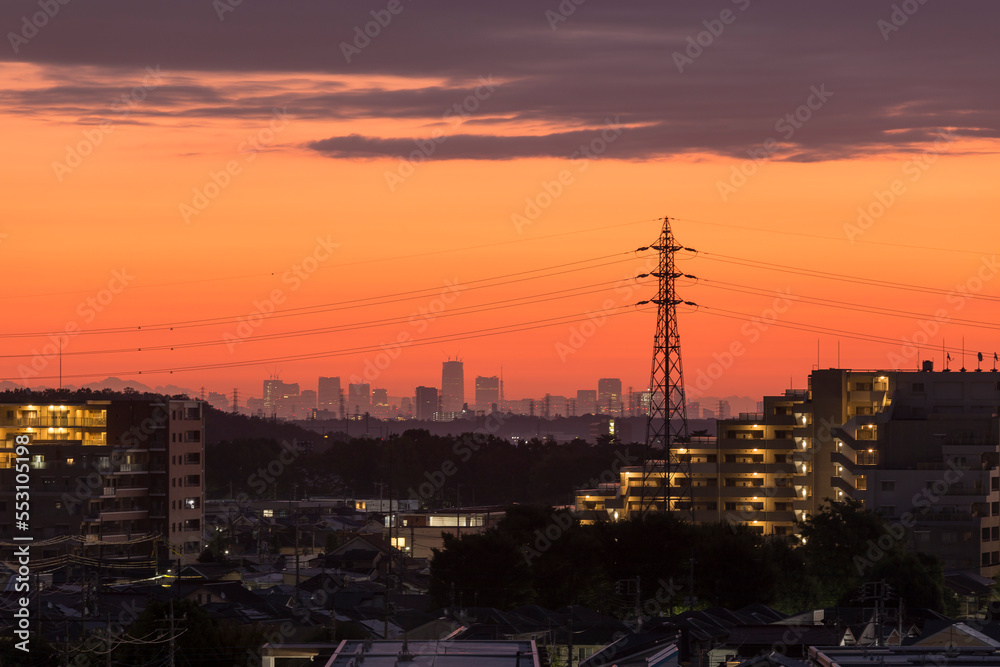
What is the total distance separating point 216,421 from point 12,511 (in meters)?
86.1

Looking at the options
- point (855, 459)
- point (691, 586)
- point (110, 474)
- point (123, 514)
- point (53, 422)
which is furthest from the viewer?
point (53, 422)

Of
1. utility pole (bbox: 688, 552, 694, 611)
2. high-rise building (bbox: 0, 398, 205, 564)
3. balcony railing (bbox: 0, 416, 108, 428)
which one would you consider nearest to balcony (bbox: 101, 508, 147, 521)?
high-rise building (bbox: 0, 398, 205, 564)

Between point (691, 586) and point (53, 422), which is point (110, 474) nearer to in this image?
point (53, 422)

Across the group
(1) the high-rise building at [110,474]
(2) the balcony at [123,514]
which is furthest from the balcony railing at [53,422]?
(2) the balcony at [123,514]

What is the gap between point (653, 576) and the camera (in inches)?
1267

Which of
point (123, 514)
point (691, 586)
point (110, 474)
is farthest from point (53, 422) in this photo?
point (691, 586)

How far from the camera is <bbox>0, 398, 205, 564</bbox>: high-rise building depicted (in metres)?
43.0

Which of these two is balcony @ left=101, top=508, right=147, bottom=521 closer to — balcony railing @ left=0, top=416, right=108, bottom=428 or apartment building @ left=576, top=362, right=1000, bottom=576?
balcony railing @ left=0, top=416, right=108, bottom=428

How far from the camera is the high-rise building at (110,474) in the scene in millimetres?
42969

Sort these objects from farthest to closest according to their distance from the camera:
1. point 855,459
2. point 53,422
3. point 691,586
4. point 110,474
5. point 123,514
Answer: point 53,422 < point 855,459 < point 123,514 < point 110,474 < point 691,586

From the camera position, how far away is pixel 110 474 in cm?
4519

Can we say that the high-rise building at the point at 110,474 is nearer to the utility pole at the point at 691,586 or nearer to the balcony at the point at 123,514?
the balcony at the point at 123,514

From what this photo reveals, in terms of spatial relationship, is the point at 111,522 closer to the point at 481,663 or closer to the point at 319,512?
the point at 319,512

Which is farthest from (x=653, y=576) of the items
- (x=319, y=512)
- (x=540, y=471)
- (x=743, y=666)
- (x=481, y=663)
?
(x=540, y=471)
